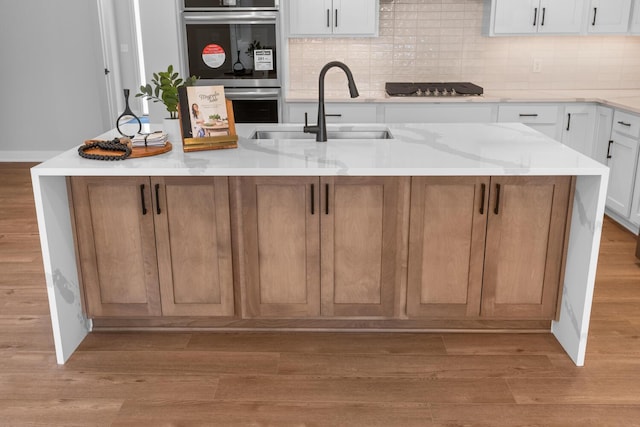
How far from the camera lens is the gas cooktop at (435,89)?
4715mm

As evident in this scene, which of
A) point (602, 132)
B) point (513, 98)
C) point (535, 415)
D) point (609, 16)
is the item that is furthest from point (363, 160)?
point (609, 16)

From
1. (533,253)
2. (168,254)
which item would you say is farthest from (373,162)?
(168,254)

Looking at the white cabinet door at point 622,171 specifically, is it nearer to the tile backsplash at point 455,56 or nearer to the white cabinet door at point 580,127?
the white cabinet door at point 580,127

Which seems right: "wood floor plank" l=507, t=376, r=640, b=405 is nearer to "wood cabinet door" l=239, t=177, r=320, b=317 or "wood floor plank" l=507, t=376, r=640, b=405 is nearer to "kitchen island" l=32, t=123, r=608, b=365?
"kitchen island" l=32, t=123, r=608, b=365

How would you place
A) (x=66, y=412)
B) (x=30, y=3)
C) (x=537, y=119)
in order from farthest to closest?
(x=30, y=3)
(x=537, y=119)
(x=66, y=412)

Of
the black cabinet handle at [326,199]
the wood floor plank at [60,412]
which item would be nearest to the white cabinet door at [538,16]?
the black cabinet handle at [326,199]

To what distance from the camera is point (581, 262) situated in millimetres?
2500

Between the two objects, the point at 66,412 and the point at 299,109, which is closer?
the point at 66,412

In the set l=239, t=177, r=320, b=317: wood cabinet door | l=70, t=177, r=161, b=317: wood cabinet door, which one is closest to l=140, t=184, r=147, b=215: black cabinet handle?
l=70, t=177, r=161, b=317: wood cabinet door

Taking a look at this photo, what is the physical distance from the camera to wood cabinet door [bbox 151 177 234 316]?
254 cm

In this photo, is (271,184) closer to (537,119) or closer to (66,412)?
(66,412)

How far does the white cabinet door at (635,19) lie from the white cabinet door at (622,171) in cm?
96

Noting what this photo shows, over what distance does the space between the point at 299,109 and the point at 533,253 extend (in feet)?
8.62

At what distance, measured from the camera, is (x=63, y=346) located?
2.58m
